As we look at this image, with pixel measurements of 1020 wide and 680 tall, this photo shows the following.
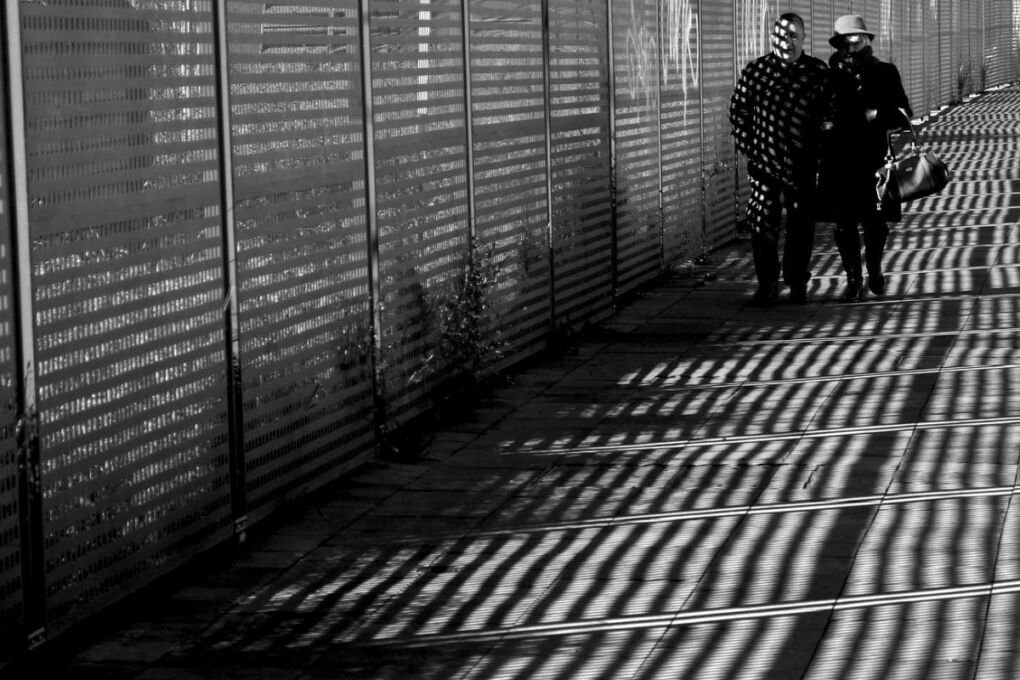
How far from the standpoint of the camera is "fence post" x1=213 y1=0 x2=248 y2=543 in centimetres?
636

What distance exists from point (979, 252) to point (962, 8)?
27.0m

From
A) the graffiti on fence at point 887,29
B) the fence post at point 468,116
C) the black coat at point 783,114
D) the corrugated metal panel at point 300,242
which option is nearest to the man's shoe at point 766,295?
the black coat at point 783,114

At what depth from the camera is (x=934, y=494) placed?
701 centimetres

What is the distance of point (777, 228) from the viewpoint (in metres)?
12.3

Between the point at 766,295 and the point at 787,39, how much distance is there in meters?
1.76

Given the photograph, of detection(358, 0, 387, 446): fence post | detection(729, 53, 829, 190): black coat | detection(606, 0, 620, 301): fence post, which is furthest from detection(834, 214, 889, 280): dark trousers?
detection(358, 0, 387, 446): fence post

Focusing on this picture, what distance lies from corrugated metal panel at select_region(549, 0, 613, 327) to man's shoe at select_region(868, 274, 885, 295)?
5.86 ft

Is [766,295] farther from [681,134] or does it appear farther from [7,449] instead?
[7,449]

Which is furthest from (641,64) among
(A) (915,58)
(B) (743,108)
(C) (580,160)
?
(A) (915,58)

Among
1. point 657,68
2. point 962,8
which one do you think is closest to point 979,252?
point 657,68

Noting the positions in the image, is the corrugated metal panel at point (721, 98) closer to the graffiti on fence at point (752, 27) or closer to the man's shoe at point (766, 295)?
the graffiti on fence at point (752, 27)

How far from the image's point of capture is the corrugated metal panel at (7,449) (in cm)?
497

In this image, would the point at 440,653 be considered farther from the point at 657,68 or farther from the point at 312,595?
the point at 657,68

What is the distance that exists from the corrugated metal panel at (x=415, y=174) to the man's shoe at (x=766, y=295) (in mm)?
3680
